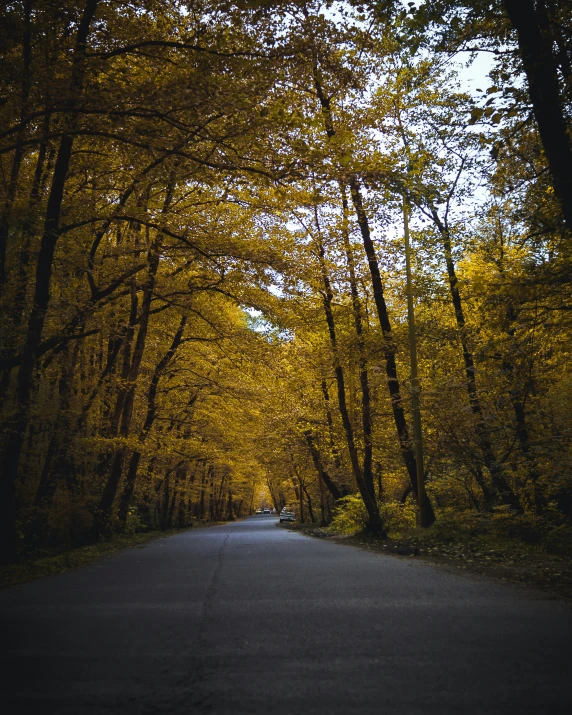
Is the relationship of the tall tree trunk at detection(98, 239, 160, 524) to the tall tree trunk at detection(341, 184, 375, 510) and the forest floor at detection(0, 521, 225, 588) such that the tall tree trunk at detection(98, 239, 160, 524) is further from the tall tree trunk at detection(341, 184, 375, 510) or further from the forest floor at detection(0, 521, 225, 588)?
the tall tree trunk at detection(341, 184, 375, 510)

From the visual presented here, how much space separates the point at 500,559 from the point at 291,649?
6.59m

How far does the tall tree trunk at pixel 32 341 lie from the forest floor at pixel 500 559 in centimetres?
746

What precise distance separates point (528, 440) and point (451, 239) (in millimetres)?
7324

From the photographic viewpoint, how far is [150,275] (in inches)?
701

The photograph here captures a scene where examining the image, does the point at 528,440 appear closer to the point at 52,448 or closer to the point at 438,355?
the point at 438,355

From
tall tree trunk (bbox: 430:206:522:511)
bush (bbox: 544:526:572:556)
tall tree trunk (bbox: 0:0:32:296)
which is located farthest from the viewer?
tall tree trunk (bbox: 430:206:522:511)

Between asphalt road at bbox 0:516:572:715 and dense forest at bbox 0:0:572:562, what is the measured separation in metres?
4.17

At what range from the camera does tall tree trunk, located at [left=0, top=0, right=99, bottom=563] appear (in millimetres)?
10303

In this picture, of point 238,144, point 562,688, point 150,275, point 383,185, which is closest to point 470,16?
point 383,185

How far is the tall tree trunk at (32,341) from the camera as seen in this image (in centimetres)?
1030

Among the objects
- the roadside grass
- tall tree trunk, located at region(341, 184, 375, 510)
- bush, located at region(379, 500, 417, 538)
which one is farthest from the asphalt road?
bush, located at region(379, 500, 417, 538)

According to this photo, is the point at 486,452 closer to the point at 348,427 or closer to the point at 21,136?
the point at 348,427

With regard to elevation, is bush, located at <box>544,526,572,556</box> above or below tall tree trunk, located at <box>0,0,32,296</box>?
below

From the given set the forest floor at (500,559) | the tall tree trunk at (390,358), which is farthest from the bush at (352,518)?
the forest floor at (500,559)
